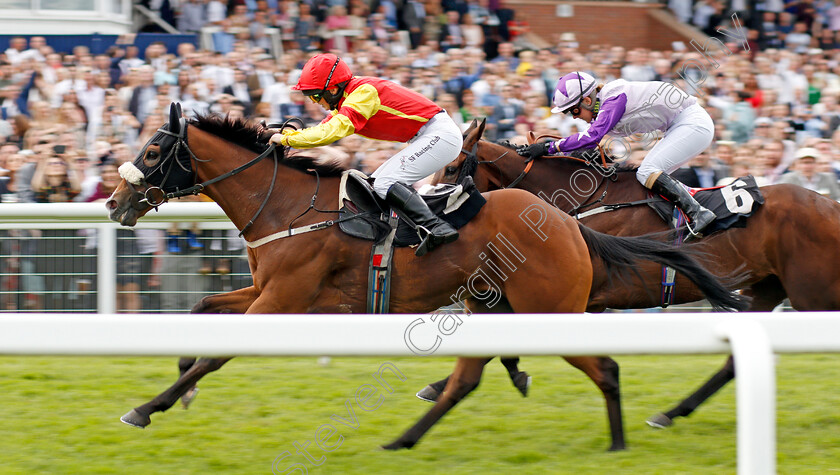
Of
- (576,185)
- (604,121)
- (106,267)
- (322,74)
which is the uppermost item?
(322,74)

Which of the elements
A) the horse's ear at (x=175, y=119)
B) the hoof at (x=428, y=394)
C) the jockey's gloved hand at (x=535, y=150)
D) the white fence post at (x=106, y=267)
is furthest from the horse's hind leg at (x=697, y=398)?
the white fence post at (x=106, y=267)

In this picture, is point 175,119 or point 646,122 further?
point 646,122

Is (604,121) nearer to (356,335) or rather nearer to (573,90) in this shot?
(573,90)

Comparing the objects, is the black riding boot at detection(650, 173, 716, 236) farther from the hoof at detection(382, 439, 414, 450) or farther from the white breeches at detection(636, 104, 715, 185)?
the hoof at detection(382, 439, 414, 450)

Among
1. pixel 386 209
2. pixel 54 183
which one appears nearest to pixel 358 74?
pixel 54 183

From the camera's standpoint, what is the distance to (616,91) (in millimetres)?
4957

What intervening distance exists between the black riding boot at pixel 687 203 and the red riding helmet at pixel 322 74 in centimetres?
176

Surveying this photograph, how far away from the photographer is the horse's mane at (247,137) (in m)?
4.34

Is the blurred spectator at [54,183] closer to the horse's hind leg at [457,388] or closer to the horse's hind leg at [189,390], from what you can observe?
the horse's hind leg at [189,390]

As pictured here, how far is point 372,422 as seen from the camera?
4.10 meters

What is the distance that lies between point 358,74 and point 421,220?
5210mm

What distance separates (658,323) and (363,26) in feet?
29.2

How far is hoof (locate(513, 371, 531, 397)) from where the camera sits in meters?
4.49

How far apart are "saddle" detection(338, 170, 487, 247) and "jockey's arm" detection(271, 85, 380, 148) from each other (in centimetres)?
28
